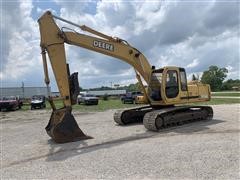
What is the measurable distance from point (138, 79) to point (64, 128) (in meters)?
4.93

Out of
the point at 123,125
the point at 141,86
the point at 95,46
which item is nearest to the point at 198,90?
the point at 141,86

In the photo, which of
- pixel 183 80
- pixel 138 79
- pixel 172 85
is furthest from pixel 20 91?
pixel 172 85

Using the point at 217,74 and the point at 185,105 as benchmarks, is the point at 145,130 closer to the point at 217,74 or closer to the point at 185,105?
the point at 185,105

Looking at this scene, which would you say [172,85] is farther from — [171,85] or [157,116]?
[157,116]

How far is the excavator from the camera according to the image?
460 inches

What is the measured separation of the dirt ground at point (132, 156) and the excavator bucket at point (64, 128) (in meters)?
0.34

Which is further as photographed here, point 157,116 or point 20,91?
point 20,91

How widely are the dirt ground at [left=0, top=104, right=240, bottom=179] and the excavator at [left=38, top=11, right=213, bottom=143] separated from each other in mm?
693

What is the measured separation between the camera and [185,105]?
16172mm

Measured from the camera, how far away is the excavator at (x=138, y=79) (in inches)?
460

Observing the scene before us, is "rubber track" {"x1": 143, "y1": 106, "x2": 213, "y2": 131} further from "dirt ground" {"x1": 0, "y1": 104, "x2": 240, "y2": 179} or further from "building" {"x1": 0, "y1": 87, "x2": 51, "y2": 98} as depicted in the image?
"building" {"x1": 0, "y1": 87, "x2": 51, "y2": 98}

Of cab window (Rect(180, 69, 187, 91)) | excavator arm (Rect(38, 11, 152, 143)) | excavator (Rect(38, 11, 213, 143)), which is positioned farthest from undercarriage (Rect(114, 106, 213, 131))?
excavator arm (Rect(38, 11, 152, 143))

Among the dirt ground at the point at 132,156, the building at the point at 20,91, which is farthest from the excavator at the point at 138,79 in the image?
the building at the point at 20,91

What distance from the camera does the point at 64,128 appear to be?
1155cm
